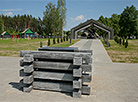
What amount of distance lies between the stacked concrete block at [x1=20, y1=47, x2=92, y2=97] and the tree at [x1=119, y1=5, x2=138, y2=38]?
5597cm

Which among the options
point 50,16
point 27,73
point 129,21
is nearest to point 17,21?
point 50,16

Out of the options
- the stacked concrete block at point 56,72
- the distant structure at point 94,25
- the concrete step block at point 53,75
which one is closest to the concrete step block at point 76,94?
the stacked concrete block at point 56,72

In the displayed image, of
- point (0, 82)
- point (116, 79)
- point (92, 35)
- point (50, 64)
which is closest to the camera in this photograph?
point (50, 64)

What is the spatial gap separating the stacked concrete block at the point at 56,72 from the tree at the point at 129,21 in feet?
184

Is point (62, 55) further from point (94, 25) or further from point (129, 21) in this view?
point (129, 21)

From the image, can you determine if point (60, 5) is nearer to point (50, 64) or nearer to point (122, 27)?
point (122, 27)

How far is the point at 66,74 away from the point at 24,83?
48.6 inches

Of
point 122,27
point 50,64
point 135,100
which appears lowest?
point 135,100

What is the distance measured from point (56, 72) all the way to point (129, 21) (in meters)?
57.5

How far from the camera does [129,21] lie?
2191 inches

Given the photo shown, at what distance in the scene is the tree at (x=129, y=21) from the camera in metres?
55.0

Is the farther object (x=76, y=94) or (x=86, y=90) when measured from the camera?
(x=86, y=90)

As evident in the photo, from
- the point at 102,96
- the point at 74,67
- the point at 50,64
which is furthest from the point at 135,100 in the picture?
the point at 50,64

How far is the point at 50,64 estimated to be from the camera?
4.15 metres
